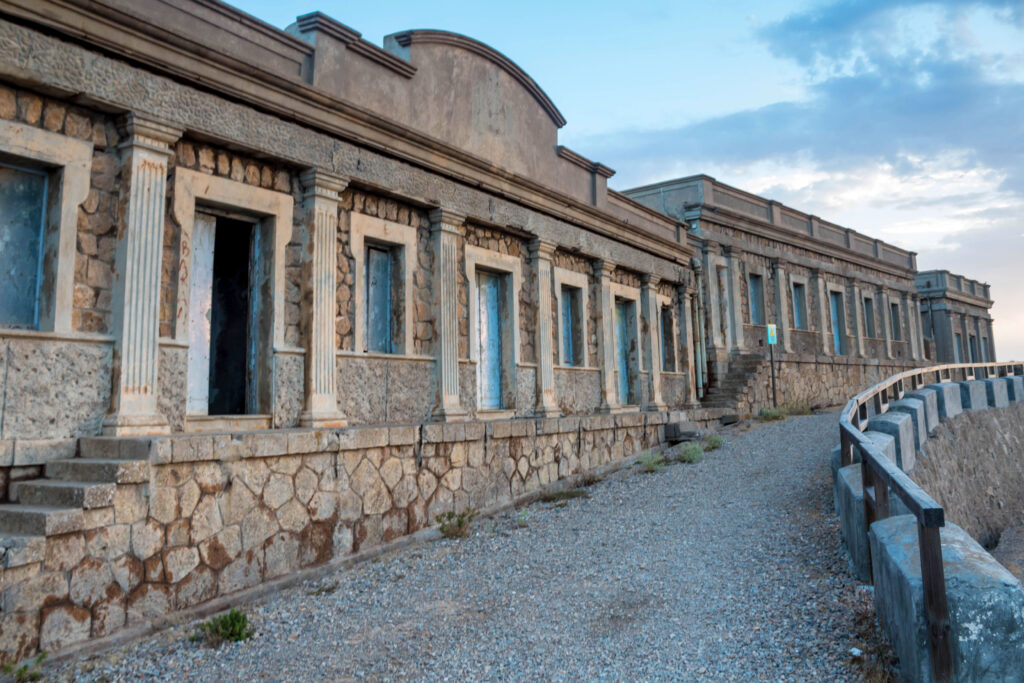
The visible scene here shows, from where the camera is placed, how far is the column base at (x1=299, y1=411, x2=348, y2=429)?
24.3 feet

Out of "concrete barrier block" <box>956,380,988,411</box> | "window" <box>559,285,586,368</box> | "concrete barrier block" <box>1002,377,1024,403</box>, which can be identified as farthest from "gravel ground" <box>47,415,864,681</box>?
"concrete barrier block" <box>1002,377,1024,403</box>

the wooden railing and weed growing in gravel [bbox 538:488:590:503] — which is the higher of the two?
the wooden railing

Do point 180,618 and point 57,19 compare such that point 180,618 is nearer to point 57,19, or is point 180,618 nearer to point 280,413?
point 280,413

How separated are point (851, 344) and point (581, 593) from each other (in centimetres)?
2161

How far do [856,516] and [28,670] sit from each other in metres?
5.68

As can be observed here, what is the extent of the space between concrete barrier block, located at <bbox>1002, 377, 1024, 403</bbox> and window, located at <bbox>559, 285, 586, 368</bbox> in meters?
10.3

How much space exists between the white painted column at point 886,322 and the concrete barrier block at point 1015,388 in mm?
9418

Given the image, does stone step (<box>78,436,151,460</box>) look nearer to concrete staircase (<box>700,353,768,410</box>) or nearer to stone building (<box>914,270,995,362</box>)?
concrete staircase (<box>700,353,768,410</box>)

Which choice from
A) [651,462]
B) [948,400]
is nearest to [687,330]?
[948,400]

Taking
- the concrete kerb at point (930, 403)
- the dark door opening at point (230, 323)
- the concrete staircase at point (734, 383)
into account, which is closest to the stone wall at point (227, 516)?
the dark door opening at point (230, 323)

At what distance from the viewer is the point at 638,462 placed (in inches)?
457

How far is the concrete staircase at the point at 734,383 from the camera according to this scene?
1716 centimetres

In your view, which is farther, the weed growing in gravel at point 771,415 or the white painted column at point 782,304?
the white painted column at point 782,304

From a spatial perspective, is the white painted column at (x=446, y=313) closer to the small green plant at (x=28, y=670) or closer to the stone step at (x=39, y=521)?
the stone step at (x=39, y=521)
